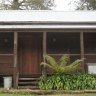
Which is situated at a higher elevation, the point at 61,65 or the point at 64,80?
the point at 61,65

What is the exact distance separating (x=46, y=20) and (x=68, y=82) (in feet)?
16.0

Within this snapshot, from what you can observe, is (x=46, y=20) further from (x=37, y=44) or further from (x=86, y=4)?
(x=86, y=4)

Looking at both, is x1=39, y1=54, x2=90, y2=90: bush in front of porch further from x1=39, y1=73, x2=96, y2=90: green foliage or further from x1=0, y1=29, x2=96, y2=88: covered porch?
x1=0, y1=29, x2=96, y2=88: covered porch

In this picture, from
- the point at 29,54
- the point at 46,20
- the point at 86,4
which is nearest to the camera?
the point at 46,20

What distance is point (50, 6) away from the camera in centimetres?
4209

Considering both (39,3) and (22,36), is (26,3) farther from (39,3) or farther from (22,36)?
(22,36)

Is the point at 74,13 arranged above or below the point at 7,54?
above

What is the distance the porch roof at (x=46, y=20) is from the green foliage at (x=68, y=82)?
2997 millimetres

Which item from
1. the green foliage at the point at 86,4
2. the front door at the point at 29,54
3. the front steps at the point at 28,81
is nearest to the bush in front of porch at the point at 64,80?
the front steps at the point at 28,81

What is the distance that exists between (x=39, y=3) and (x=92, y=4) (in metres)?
6.62

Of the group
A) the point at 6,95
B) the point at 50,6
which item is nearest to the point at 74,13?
the point at 6,95

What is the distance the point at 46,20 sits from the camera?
62.4 feet

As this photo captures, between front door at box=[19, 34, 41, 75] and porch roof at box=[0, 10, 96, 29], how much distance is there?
3.96 ft

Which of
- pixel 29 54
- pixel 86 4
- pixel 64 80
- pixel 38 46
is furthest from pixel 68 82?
pixel 86 4
